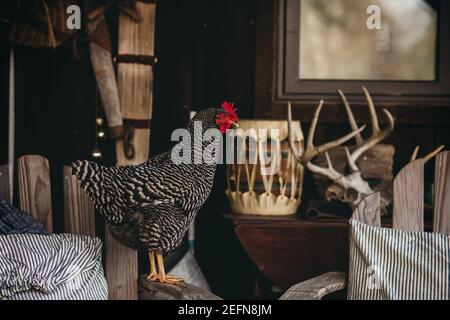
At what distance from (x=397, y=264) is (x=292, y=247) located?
0.85 metres

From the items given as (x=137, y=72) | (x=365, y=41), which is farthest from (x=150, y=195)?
(x=365, y=41)

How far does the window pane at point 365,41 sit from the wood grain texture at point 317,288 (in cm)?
129

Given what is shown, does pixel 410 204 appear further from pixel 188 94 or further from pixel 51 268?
pixel 188 94

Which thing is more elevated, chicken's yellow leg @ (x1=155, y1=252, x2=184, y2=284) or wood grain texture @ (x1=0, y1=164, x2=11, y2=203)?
wood grain texture @ (x1=0, y1=164, x2=11, y2=203)

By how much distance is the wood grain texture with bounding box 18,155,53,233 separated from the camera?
7.73 ft

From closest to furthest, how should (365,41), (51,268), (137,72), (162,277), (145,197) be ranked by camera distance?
(51,268), (145,197), (162,277), (137,72), (365,41)

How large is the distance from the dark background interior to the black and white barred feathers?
92 centimetres

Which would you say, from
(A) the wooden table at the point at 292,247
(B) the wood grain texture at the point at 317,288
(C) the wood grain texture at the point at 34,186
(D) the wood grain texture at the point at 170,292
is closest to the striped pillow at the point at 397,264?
(B) the wood grain texture at the point at 317,288

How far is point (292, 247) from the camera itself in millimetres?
2914

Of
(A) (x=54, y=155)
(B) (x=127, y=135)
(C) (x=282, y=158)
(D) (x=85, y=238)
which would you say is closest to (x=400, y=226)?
(C) (x=282, y=158)

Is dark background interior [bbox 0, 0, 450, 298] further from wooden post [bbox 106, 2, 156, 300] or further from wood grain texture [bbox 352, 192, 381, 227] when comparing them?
wood grain texture [bbox 352, 192, 381, 227]

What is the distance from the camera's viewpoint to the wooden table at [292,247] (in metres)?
2.90

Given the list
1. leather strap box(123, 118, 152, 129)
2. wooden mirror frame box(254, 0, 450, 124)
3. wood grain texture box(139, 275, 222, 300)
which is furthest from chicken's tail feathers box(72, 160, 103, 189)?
wooden mirror frame box(254, 0, 450, 124)
